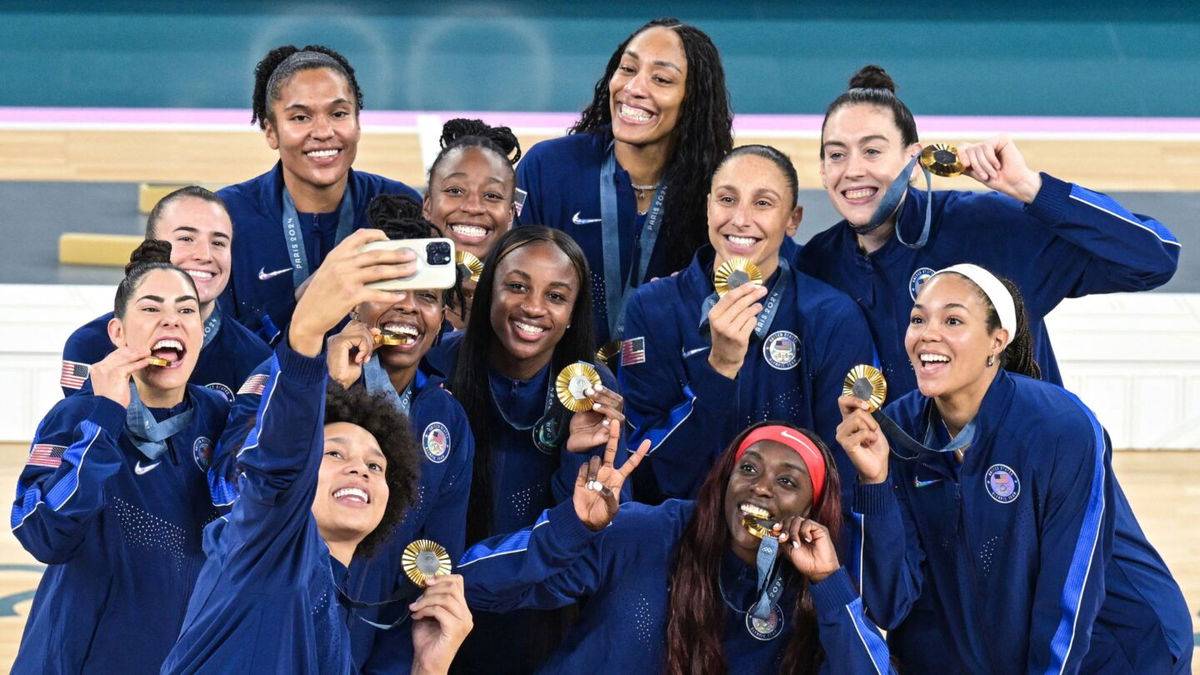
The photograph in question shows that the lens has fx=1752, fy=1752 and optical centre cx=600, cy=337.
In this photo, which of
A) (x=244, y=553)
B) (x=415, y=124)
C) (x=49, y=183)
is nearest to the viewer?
(x=244, y=553)

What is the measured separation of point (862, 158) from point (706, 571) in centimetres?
114

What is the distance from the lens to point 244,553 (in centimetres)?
298

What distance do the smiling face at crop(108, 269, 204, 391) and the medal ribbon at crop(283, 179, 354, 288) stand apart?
748mm

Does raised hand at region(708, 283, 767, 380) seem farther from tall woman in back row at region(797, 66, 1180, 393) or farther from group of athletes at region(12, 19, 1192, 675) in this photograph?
tall woman in back row at region(797, 66, 1180, 393)

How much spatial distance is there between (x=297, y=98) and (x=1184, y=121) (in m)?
8.48

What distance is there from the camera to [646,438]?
4.28m

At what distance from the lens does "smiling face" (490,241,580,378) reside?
13.6ft

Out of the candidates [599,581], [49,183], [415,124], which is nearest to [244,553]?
[599,581]

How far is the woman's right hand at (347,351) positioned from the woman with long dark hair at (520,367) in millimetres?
1083

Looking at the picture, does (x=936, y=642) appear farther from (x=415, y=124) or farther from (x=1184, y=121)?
(x=1184, y=121)

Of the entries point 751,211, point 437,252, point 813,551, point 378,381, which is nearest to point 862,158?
point 751,211

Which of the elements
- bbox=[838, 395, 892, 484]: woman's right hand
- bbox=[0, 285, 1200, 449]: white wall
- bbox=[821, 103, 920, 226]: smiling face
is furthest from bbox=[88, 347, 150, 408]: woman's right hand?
bbox=[0, 285, 1200, 449]: white wall

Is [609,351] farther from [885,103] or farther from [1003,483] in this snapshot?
[1003,483]

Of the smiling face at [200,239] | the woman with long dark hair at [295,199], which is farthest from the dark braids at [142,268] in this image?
the woman with long dark hair at [295,199]
